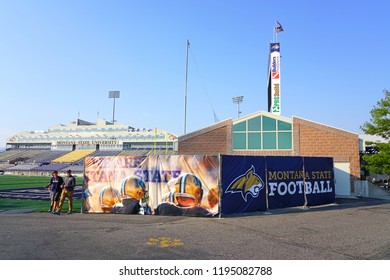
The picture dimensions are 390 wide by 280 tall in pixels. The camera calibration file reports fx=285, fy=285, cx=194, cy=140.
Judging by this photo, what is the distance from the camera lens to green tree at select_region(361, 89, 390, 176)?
67.2 feet

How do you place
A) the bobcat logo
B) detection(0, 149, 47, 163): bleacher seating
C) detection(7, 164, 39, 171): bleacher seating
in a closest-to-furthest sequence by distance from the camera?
the bobcat logo < detection(7, 164, 39, 171): bleacher seating < detection(0, 149, 47, 163): bleacher seating

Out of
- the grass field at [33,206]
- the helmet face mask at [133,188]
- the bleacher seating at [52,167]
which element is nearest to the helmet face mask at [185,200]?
the helmet face mask at [133,188]

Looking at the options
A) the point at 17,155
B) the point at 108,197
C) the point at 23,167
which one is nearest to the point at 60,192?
the point at 108,197

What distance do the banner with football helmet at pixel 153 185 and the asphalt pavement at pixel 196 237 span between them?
0.56 meters

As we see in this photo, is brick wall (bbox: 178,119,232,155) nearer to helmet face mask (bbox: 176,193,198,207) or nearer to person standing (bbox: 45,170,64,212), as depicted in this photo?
helmet face mask (bbox: 176,193,198,207)

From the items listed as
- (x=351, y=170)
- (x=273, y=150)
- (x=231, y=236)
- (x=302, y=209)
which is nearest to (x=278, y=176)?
(x=302, y=209)

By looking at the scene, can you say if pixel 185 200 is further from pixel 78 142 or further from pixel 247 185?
pixel 78 142

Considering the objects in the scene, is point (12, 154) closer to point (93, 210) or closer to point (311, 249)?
point (93, 210)

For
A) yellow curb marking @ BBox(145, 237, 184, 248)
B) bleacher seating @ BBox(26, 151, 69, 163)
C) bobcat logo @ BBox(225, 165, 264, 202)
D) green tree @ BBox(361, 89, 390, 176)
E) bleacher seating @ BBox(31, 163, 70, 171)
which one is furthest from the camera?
bleacher seating @ BBox(26, 151, 69, 163)

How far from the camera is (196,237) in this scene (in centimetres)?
773

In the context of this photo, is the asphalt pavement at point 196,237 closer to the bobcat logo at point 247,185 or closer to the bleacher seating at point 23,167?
the bobcat logo at point 247,185

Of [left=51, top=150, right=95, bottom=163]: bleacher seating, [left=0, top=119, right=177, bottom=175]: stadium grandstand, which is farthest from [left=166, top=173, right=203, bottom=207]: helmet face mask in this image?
[left=51, top=150, right=95, bottom=163]: bleacher seating

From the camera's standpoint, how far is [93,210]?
1227cm

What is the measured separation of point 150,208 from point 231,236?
474cm
